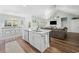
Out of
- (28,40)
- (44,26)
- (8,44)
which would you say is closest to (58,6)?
(44,26)

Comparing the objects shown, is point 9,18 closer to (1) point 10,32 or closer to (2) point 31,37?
(1) point 10,32

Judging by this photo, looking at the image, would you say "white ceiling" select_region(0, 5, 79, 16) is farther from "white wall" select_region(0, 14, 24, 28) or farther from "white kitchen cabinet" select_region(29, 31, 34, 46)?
"white kitchen cabinet" select_region(29, 31, 34, 46)

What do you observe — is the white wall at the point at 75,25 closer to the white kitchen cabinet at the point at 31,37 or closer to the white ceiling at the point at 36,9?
the white ceiling at the point at 36,9

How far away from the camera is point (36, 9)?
1895mm

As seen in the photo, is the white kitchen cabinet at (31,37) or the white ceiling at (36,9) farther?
the white kitchen cabinet at (31,37)

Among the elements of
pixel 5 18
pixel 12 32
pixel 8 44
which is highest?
pixel 5 18

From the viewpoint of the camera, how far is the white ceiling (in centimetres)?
184

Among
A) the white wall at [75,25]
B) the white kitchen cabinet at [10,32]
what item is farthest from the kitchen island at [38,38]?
the white wall at [75,25]

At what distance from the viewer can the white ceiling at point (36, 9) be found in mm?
1838

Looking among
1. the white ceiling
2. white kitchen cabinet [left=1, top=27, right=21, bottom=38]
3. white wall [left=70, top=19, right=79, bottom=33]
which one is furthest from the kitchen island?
white wall [left=70, top=19, right=79, bottom=33]
